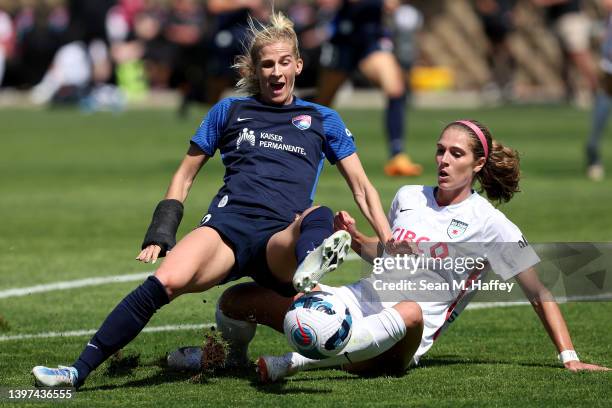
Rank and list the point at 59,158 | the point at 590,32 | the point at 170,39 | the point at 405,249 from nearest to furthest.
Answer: the point at 405,249 → the point at 59,158 → the point at 590,32 → the point at 170,39

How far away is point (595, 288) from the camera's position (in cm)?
816

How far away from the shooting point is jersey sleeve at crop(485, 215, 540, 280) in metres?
6.24

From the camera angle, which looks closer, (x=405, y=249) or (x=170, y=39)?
(x=405, y=249)

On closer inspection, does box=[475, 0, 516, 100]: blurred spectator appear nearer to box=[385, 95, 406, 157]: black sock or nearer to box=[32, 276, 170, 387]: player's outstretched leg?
box=[385, 95, 406, 157]: black sock

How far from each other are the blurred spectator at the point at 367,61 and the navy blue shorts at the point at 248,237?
8991mm

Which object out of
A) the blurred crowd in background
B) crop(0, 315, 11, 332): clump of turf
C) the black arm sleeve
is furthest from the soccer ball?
the blurred crowd in background

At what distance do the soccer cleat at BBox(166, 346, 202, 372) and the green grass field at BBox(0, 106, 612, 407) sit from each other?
2.3 inches

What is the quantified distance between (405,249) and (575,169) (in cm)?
1101

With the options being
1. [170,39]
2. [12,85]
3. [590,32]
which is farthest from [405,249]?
[12,85]

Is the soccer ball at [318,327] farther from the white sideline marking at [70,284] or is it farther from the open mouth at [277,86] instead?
the white sideline marking at [70,284]

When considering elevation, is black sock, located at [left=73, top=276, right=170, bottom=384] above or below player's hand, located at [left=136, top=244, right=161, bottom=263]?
below

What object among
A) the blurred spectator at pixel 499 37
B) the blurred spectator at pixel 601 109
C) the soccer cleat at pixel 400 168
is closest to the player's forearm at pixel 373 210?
the soccer cleat at pixel 400 168

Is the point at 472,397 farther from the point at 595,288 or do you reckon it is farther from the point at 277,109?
the point at 595,288

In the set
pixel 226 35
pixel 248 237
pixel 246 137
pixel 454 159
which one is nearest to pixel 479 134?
pixel 454 159
